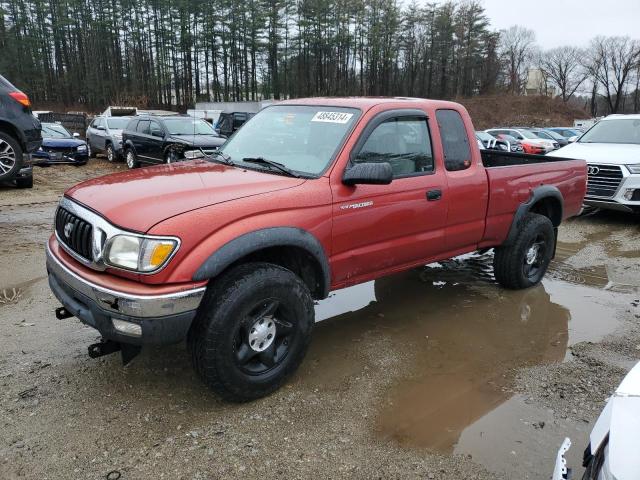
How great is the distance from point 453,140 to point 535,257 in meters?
1.96

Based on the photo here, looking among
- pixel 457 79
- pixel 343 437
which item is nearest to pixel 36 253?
pixel 343 437

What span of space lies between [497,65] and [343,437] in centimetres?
7975

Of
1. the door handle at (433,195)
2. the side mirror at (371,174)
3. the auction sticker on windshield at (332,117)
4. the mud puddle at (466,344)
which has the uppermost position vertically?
the auction sticker on windshield at (332,117)

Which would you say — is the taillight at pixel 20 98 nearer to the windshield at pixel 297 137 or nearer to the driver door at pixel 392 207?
the windshield at pixel 297 137

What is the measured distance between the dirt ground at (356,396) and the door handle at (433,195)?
3.86ft

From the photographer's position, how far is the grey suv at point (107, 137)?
16688mm

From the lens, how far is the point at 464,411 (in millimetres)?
3254

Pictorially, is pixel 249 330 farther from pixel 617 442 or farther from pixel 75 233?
pixel 617 442

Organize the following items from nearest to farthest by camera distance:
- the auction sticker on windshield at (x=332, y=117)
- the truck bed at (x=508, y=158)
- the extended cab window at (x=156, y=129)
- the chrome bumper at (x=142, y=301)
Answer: the chrome bumper at (x=142, y=301) → the auction sticker on windshield at (x=332, y=117) → the truck bed at (x=508, y=158) → the extended cab window at (x=156, y=129)

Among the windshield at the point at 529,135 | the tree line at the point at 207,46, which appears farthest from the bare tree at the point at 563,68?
the windshield at the point at 529,135

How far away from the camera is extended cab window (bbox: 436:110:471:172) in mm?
4346

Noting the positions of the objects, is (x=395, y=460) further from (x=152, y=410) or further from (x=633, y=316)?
(x=633, y=316)

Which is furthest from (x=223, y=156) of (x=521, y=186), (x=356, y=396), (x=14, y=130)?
(x=14, y=130)

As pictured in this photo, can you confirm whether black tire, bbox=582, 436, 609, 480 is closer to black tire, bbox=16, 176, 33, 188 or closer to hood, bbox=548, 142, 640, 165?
hood, bbox=548, 142, 640, 165
